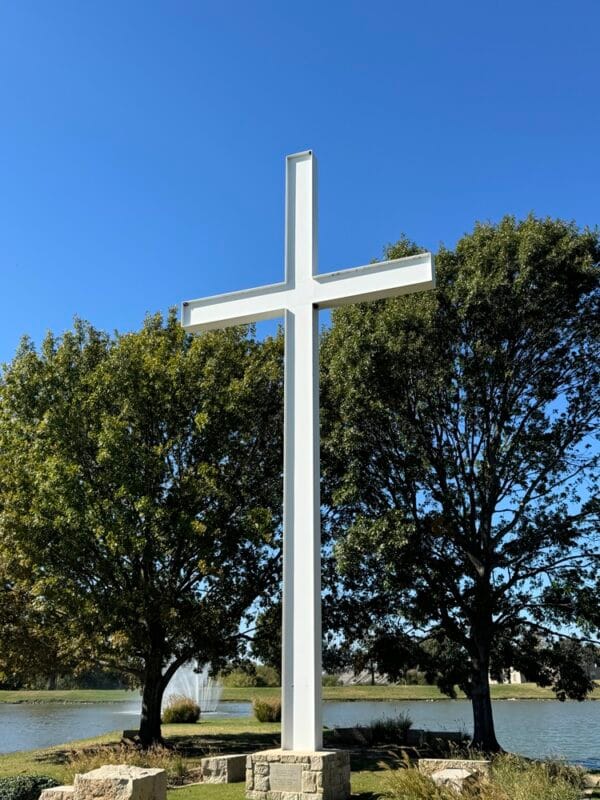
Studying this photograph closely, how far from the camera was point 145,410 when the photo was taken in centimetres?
1945

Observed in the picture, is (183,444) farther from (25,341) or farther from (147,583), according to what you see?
(25,341)

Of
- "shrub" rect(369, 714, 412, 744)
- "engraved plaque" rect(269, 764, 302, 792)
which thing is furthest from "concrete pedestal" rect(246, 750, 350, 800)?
"shrub" rect(369, 714, 412, 744)

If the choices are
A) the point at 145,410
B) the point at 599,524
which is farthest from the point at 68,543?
the point at 599,524

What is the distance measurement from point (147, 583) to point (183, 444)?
13.0 ft

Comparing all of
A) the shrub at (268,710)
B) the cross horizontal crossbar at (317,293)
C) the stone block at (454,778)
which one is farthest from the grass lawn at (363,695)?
the stone block at (454,778)

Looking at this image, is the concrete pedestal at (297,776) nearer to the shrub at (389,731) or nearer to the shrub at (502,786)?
the shrub at (502,786)

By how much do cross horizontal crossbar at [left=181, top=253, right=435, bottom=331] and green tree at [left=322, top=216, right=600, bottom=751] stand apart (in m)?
6.38

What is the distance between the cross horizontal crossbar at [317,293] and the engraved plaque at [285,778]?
716 cm

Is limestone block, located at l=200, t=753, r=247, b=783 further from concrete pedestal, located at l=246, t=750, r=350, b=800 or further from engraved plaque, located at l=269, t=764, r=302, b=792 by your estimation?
engraved plaque, located at l=269, t=764, r=302, b=792

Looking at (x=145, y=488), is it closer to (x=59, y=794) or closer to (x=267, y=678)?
(x=59, y=794)

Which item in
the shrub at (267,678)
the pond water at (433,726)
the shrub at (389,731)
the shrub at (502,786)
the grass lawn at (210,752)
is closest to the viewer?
the shrub at (502,786)

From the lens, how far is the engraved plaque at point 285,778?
1031 centimetres

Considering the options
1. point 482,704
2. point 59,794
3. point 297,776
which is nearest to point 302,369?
point 297,776

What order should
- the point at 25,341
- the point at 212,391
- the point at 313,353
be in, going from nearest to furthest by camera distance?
1. the point at 313,353
2. the point at 212,391
3. the point at 25,341
